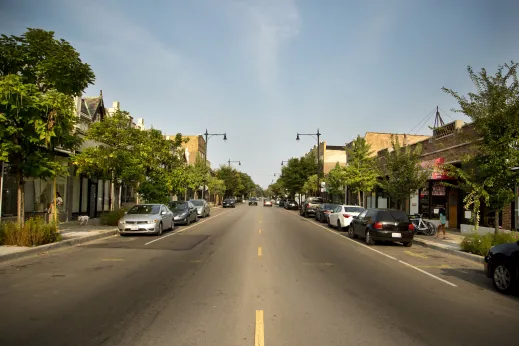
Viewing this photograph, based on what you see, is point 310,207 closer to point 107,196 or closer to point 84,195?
point 107,196

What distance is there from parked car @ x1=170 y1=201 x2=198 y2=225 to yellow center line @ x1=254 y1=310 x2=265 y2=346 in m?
18.0

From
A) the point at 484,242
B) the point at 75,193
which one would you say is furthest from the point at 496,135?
the point at 75,193

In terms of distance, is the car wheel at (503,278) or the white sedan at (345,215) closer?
the car wheel at (503,278)

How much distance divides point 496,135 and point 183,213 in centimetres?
1707

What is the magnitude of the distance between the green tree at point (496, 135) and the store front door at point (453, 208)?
10652 mm

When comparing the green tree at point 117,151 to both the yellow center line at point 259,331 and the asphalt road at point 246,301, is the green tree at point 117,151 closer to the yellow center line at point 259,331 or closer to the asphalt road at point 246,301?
the asphalt road at point 246,301

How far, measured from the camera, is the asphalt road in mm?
5156

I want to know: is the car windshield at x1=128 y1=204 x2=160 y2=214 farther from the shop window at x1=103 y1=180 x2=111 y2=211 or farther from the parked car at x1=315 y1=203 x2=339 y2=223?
the parked car at x1=315 y1=203 x2=339 y2=223

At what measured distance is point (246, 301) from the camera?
22.4ft

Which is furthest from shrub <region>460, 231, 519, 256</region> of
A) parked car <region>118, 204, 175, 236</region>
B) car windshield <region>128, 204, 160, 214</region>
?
car windshield <region>128, 204, 160, 214</region>

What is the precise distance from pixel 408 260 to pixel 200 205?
23.2 m

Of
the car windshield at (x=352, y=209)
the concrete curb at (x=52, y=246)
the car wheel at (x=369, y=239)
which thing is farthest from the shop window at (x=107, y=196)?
the car wheel at (x=369, y=239)

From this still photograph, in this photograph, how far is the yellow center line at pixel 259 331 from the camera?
4.89 metres

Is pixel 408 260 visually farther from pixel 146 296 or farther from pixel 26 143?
pixel 26 143
